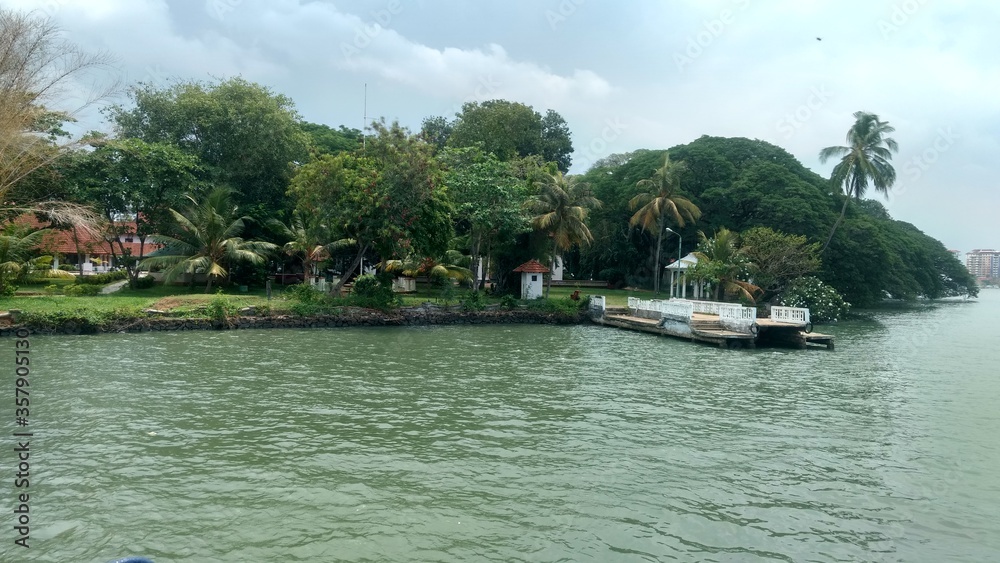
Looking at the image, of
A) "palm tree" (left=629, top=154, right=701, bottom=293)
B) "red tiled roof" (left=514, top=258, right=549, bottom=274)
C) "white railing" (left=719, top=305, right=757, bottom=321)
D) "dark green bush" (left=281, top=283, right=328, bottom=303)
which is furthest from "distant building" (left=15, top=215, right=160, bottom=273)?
"white railing" (left=719, top=305, right=757, bottom=321)

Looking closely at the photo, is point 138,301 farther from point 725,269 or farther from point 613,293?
point 613,293

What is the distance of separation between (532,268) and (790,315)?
13821 millimetres

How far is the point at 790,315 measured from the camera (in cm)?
2412

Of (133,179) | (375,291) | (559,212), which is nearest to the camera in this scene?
(375,291)

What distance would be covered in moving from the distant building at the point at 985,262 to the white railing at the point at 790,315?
194m

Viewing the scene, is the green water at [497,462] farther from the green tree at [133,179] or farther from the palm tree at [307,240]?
the green tree at [133,179]

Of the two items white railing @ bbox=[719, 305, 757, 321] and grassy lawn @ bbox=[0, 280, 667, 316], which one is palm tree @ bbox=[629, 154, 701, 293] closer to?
grassy lawn @ bbox=[0, 280, 667, 316]

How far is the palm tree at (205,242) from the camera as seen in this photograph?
2953cm

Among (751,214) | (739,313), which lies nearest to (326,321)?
(739,313)

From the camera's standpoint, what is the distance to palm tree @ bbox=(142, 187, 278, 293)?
29.5 m

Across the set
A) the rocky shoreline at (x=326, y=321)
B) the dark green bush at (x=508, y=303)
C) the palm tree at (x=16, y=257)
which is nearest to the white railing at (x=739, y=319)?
the rocky shoreline at (x=326, y=321)

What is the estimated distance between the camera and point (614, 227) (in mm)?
45594

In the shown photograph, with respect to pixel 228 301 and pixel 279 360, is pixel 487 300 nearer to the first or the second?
pixel 228 301

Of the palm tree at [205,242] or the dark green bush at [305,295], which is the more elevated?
the palm tree at [205,242]
